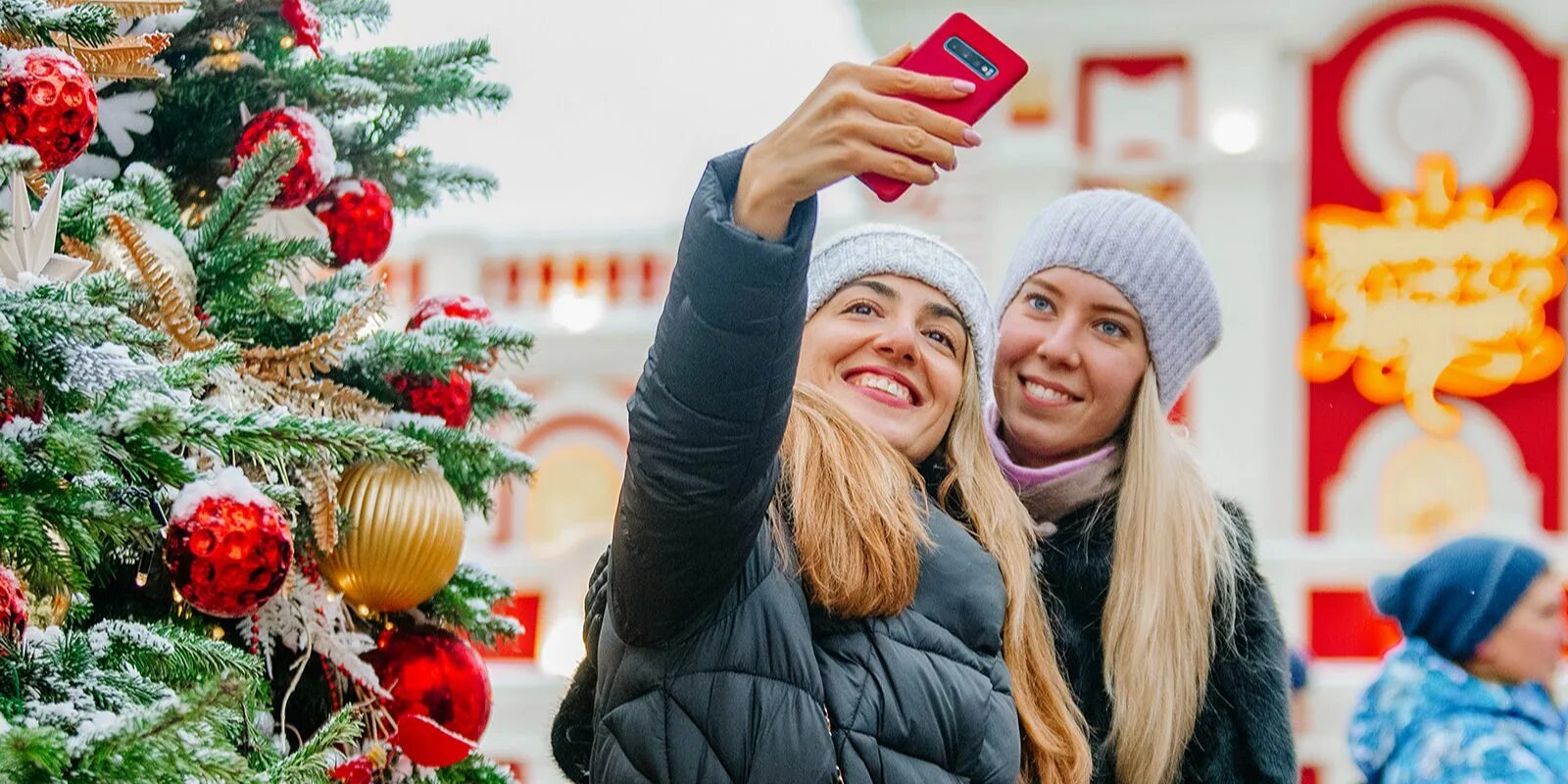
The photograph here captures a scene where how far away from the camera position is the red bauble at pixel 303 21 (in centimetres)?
176

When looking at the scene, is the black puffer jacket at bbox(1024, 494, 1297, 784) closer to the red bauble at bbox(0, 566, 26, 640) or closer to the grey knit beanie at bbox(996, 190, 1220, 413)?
the grey knit beanie at bbox(996, 190, 1220, 413)

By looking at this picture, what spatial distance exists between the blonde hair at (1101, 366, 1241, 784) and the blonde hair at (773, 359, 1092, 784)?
0.44 feet

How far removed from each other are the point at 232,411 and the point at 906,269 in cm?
71

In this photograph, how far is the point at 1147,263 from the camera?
2256 mm

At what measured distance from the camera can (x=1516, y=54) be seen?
8617 mm

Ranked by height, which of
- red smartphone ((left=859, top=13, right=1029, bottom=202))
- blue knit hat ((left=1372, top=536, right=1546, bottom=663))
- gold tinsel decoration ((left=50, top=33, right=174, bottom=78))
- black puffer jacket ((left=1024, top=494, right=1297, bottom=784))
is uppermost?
gold tinsel decoration ((left=50, top=33, right=174, bottom=78))

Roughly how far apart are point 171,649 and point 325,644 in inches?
16.1

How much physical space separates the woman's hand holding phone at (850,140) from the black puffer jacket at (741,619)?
0.02 m

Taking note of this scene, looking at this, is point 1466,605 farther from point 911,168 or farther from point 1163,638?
point 911,168

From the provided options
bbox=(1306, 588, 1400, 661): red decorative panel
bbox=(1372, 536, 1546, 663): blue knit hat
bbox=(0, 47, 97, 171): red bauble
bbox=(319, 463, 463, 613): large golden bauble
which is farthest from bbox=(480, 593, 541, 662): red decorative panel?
bbox=(0, 47, 97, 171): red bauble

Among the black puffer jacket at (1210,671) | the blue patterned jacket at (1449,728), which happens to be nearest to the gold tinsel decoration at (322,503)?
the black puffer jacket at (1210,671)

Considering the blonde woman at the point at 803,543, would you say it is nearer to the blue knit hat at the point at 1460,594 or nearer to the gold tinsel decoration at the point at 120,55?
the gold tinsel decoration at the point at 120,55

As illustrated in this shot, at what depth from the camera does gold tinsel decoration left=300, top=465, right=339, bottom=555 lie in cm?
158

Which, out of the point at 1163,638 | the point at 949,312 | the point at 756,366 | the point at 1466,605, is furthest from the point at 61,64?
the point at 1466,605
